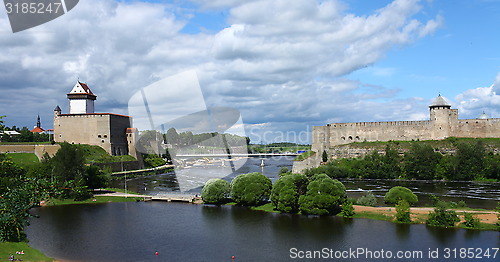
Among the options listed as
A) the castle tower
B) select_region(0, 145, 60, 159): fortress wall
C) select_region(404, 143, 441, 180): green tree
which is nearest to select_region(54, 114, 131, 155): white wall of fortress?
select_region(0, 145, 60, 159): fortress wall

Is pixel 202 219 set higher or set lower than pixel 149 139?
lower

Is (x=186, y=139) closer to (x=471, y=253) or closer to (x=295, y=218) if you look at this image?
(x=295, y=218)

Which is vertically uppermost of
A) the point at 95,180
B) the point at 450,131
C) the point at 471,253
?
the point at 450,131

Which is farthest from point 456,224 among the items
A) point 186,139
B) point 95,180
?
point 186,139

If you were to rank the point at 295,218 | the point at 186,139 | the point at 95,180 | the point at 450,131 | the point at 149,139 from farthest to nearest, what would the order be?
the point at 186,139, the point at 149,139, the point at 450,131, the point at 95,180, the point at 295,218

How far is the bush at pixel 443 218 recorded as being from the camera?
24.2 metres

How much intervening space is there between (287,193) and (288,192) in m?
0.10

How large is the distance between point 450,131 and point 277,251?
144 feet

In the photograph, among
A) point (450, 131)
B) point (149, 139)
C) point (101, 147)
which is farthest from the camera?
point (149, 139)

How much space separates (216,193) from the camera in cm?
3275

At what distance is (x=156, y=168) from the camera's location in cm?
6869

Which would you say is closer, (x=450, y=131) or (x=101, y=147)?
(x=450, y=131)

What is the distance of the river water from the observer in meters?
19.8

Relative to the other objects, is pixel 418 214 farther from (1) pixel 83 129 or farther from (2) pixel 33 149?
(1) pixel 83 129
